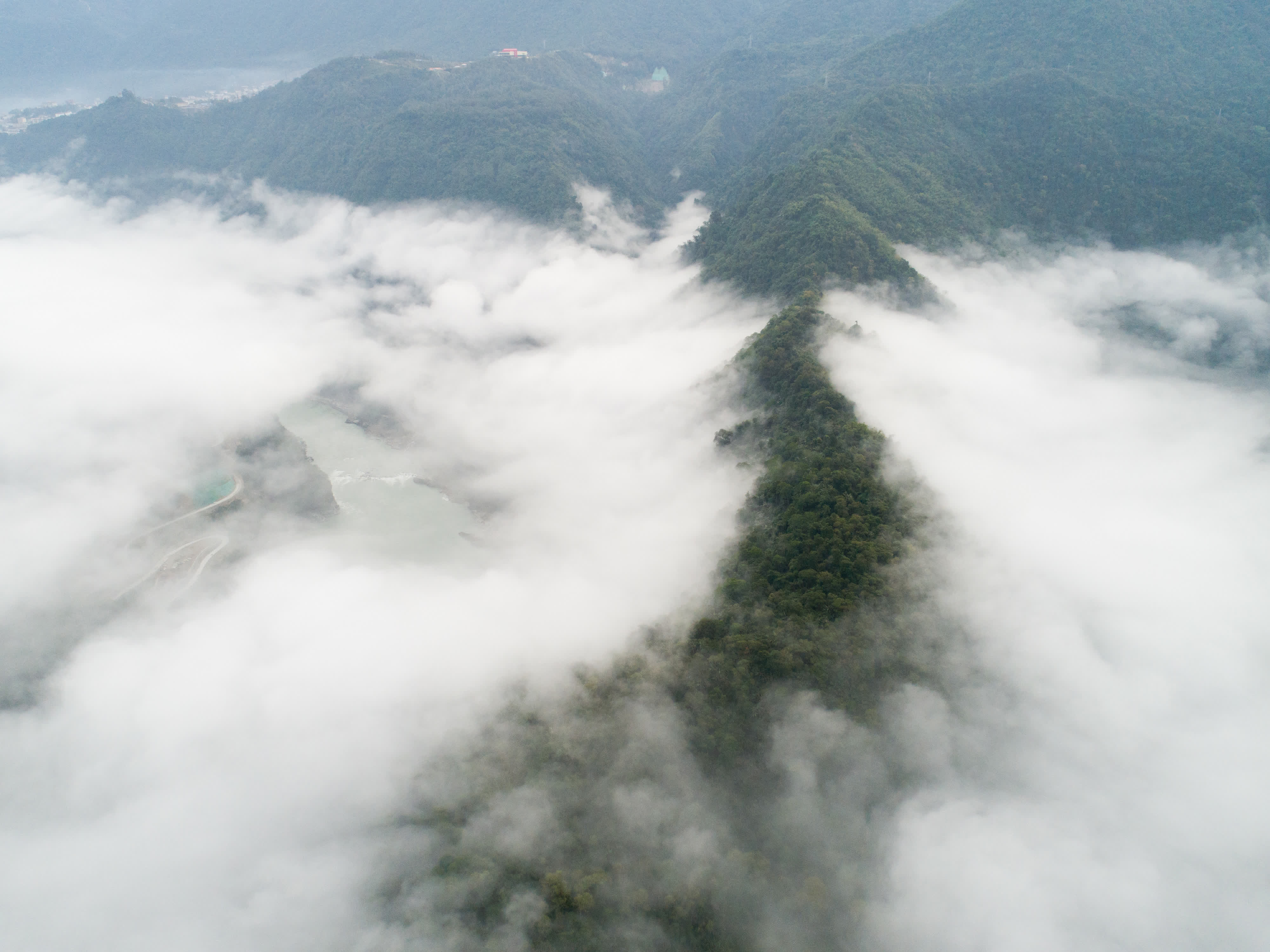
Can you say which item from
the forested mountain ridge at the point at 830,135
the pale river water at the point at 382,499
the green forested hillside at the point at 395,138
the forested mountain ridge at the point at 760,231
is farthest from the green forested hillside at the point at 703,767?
the green forested hillside at the point at 395,138

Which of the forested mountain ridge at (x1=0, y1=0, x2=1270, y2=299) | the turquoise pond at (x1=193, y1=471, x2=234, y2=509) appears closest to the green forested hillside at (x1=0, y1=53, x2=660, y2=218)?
the forested mountain ridge at (x1=0, y1=0, x2=1270, y2=299)

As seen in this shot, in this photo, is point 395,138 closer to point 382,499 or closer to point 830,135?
point 830,135

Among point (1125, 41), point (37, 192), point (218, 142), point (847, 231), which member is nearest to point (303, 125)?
point (218, 142)

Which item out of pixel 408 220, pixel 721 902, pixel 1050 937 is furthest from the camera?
pixel 408 220

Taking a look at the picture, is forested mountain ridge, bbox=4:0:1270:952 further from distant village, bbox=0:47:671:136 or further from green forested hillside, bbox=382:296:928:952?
distant village, bbox=0:47:671:136

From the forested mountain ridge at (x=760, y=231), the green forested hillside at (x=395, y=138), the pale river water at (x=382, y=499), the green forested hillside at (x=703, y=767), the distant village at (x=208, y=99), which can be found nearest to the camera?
the green forested hillside at (x=703, y=767)

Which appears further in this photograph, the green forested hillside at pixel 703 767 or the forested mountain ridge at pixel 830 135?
Answer: the forested mountain ridge at pixel 830 135

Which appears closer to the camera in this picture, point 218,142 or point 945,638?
point 945,638

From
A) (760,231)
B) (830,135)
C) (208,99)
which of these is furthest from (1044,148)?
(208,99)

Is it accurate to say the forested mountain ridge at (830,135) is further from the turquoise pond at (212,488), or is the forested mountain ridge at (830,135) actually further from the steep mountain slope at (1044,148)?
the turquoise pond at (212,488)

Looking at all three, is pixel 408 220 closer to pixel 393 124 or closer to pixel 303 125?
pixel 393 124

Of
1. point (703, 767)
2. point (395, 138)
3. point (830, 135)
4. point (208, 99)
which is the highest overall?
point (208, 99)
